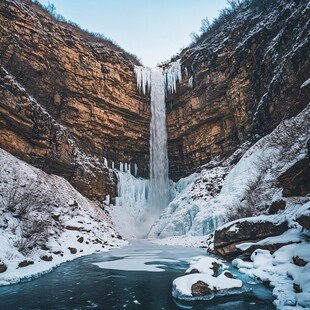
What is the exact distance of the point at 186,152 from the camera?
31266 mm

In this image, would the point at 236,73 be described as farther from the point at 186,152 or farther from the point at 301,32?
the point at 186,152

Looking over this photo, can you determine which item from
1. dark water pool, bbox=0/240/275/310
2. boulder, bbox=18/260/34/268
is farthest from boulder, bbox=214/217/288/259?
boulder, bbox=18/260/34/268

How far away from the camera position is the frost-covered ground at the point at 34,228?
705 cm

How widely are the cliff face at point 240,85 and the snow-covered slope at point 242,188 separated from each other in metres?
2.68

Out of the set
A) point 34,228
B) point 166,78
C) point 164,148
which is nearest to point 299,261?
point 34,228

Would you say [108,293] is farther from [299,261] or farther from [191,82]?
[191,82]

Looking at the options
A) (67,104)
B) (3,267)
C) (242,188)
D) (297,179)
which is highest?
(67,104)

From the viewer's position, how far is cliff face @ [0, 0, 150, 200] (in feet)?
58.2

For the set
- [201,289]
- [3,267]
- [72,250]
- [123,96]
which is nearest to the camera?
[201,289]

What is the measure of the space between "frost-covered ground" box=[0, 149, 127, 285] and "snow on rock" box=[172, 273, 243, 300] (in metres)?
3.93

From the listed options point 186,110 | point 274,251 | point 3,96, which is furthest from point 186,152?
point 274,251

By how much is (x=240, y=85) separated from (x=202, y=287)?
23.3m

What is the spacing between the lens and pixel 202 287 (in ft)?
A: 16.2

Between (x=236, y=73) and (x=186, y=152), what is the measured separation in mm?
10638
